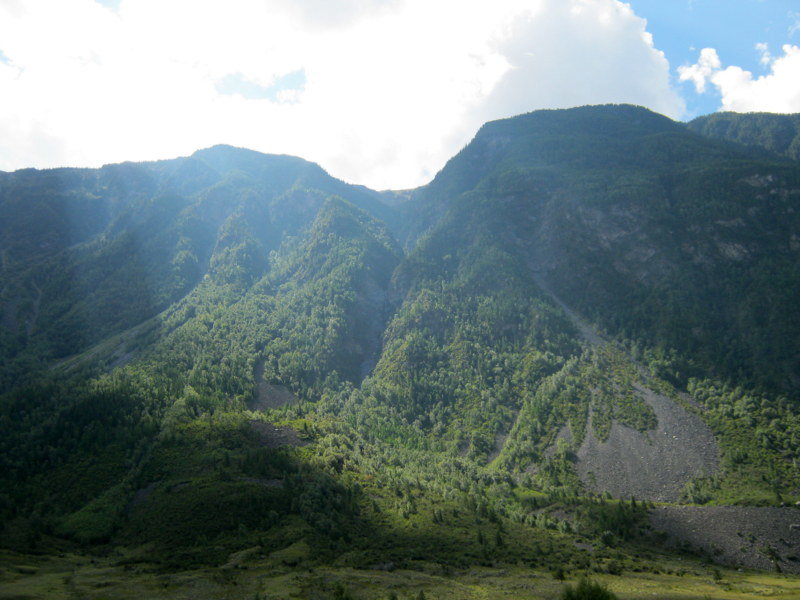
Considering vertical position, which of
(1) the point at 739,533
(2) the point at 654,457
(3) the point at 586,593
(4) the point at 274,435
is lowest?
(1) the point at 739,533

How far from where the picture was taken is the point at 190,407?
615 feet

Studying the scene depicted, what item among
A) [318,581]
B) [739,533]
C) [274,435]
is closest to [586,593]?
[318,581]

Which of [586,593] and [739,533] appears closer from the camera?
[586,593]

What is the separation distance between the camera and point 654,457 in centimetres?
16225

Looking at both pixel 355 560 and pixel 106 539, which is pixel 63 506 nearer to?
pixel 106 539

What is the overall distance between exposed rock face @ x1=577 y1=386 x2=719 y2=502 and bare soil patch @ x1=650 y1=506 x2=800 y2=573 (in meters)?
23.4

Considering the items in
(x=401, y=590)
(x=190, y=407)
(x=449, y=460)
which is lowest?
(x=449, y=460)

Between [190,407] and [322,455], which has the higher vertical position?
[190,407]

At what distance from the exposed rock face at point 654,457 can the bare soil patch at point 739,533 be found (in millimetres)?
23389

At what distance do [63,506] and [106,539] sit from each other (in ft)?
85.9

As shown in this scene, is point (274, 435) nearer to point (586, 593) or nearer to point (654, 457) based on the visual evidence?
point (586, 593)

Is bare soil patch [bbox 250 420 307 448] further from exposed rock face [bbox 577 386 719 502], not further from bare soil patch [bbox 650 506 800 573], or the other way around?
bare soil patch [bbox 650 506 800 573]

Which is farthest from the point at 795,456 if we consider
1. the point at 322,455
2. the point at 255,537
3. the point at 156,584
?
the point at 156,584

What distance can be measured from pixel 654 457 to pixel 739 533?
4733 cm
